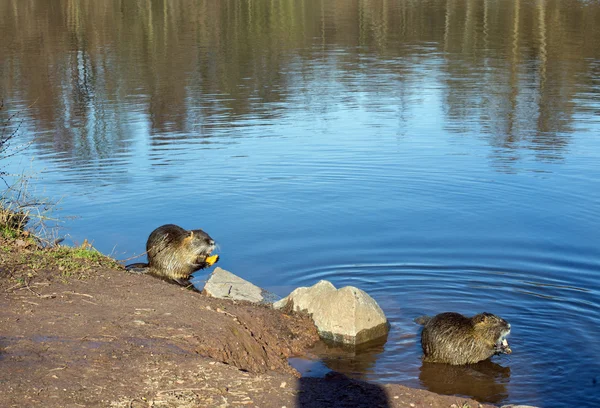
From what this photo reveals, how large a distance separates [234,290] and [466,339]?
282 centimetres

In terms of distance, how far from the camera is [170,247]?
34.8ft

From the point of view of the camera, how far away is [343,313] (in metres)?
9.06

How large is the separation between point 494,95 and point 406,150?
267 inches

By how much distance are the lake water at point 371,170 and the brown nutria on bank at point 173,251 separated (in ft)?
2.57

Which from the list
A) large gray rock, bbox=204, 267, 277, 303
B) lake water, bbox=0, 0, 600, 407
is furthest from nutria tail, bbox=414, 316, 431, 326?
large gray rock, bbox=204, 267, 277, 303

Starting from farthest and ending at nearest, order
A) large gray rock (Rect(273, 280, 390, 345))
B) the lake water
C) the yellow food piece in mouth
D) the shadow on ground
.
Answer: the yellow food piece in mouth, the lake water, large gray rock (Rect(273, 280, 390, 345)), the shadow on ground

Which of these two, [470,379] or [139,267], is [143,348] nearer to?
[470,379]

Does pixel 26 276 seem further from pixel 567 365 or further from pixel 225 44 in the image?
pixel 225 44

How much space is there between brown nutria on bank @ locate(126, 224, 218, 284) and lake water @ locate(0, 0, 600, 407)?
0.78 m

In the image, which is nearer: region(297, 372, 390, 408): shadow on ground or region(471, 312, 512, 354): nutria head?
region(297, 372, 390, 408): shadow on ground

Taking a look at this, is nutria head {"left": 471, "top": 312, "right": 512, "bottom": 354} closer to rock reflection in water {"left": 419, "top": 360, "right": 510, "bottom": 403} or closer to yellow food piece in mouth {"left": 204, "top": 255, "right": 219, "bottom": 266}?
rock reflection in water {"left": 419, "top": 360, "right": 510, "bottom": 403}

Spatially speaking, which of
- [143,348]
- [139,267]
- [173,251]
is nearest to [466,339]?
[143,348]

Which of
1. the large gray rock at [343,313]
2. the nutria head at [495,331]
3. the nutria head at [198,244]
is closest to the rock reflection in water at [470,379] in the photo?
the nutria head at [495,331]

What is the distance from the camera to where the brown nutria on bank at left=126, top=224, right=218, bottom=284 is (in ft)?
34.8
